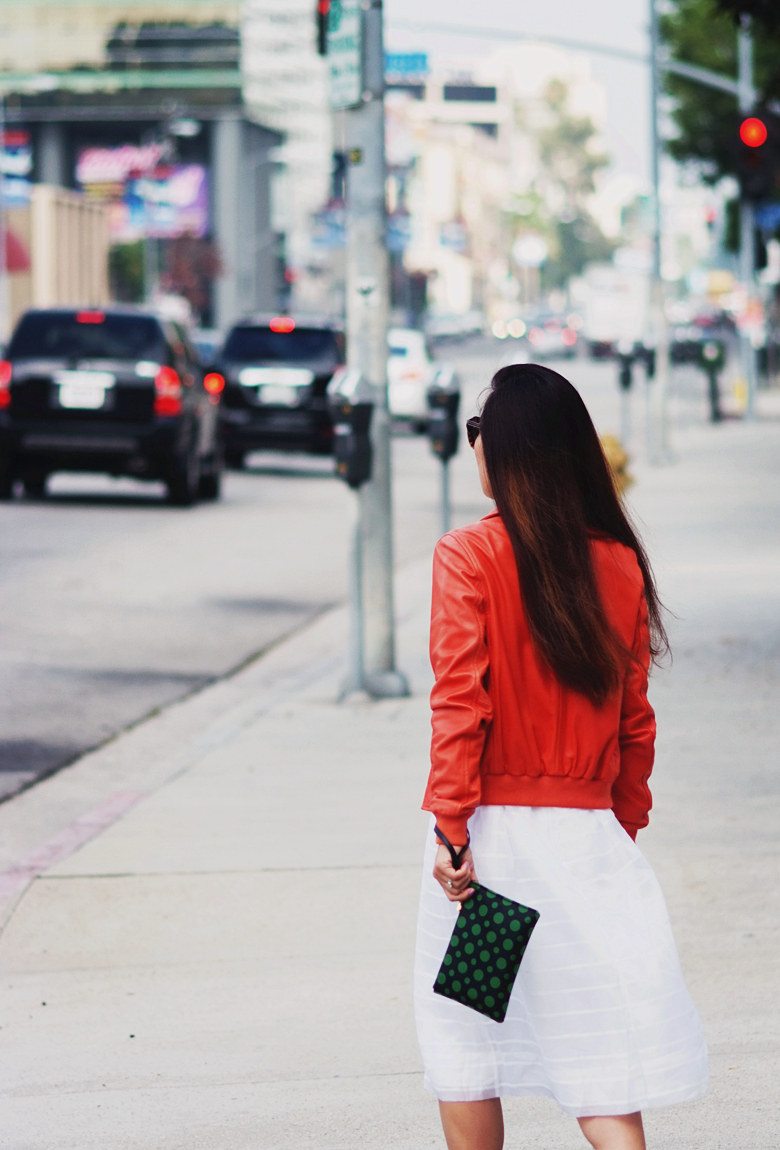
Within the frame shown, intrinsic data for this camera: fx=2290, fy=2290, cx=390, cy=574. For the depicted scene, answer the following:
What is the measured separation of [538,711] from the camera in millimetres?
3662

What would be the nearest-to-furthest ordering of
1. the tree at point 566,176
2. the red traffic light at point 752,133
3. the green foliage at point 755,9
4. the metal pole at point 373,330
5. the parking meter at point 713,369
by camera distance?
the metal pole at point 373,330, the green foliage at point 755,9, the red traffic light at point 752,133, the parking meter at point 713,369, the tree at point 566,176

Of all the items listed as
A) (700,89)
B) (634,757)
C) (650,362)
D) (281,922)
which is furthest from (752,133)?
(700,89)

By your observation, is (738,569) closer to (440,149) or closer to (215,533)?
(215,533)

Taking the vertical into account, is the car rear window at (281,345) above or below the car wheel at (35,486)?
above

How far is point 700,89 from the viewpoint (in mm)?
58438

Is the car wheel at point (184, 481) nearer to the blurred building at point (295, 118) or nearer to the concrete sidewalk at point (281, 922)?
the concrete sidewalk at point (281, 922)

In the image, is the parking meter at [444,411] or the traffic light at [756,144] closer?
the parking meter at [444,411]

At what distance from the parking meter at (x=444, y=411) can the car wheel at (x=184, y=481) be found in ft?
26.2

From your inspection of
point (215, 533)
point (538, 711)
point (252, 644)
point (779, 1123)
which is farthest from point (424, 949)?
point (215, 533)

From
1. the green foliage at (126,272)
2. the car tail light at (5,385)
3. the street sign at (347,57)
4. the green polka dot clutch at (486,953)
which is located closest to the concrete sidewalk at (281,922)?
the green polka dot clutch at (486,953)

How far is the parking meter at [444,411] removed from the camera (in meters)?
13.6

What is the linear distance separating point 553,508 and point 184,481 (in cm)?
1808

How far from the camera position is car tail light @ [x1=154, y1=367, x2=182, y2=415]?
21125 millimetres

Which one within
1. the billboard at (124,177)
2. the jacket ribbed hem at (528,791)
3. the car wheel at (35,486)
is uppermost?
the billboard at (124,177)
